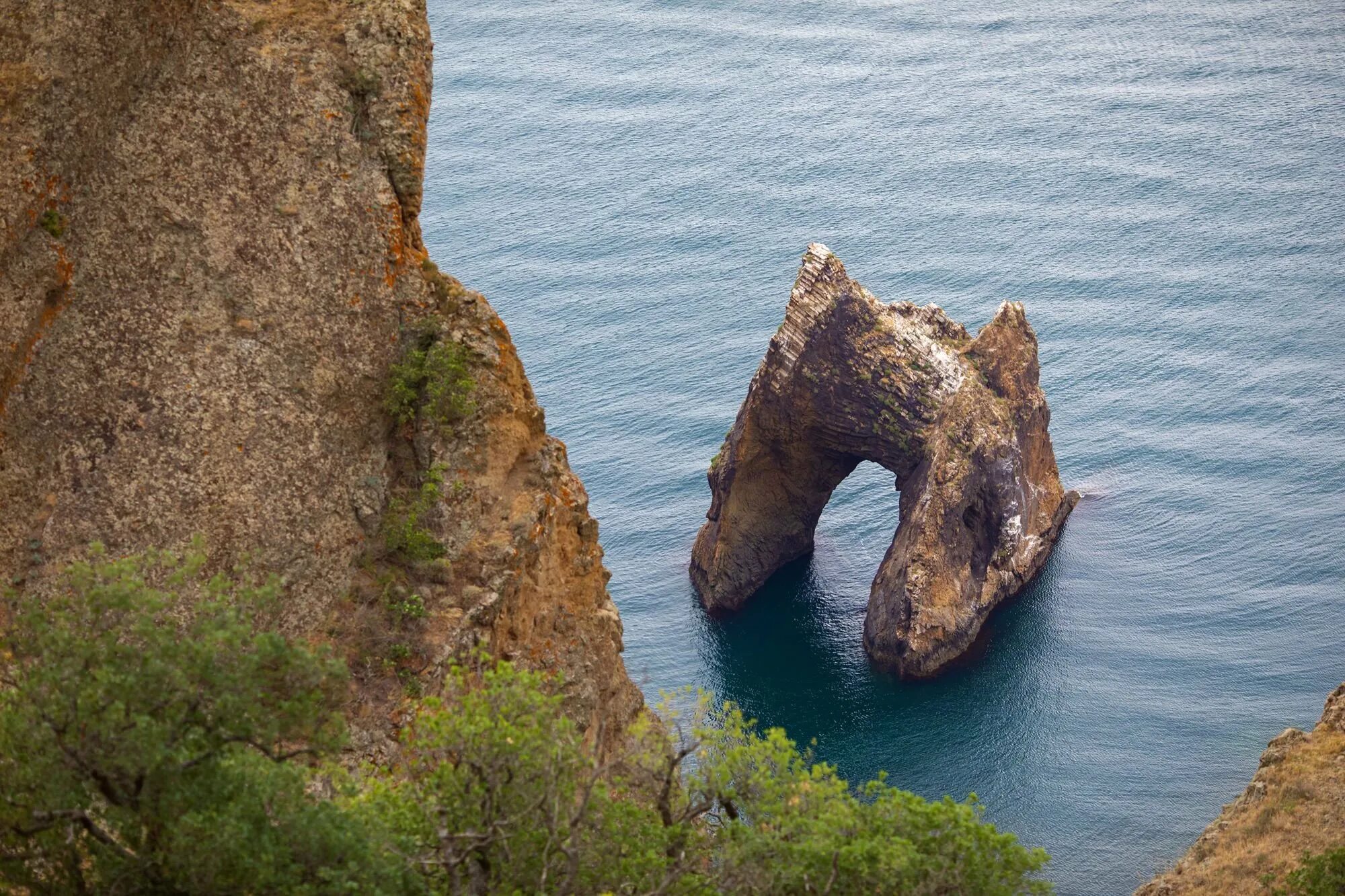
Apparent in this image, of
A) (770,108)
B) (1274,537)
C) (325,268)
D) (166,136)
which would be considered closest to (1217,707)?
(1274,537)

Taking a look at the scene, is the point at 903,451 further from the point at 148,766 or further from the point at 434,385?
the point at 148,766

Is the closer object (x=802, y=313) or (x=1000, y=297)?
(x=802, y=313)

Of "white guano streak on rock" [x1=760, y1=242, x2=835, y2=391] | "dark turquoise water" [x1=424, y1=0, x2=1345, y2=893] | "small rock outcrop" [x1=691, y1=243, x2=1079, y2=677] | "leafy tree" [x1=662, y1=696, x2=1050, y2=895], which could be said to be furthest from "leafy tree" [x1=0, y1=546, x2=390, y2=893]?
"small rock outcrop" [x1=691, y1=243, x2=1079, y2=677]

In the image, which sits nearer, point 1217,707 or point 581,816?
point 581,816

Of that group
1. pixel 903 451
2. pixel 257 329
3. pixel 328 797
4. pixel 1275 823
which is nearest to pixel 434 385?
pixel 257 329

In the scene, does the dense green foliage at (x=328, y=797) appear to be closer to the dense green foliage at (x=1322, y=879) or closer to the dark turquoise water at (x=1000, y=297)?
the dense green foliage at (x=1322, y=879)

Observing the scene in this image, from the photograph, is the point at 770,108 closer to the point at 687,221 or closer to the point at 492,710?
the point at 687,221

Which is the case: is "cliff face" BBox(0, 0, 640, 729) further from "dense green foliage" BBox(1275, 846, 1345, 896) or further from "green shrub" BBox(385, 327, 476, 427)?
"dense green foliage" BBox(1275, 846, 1345, 896)
